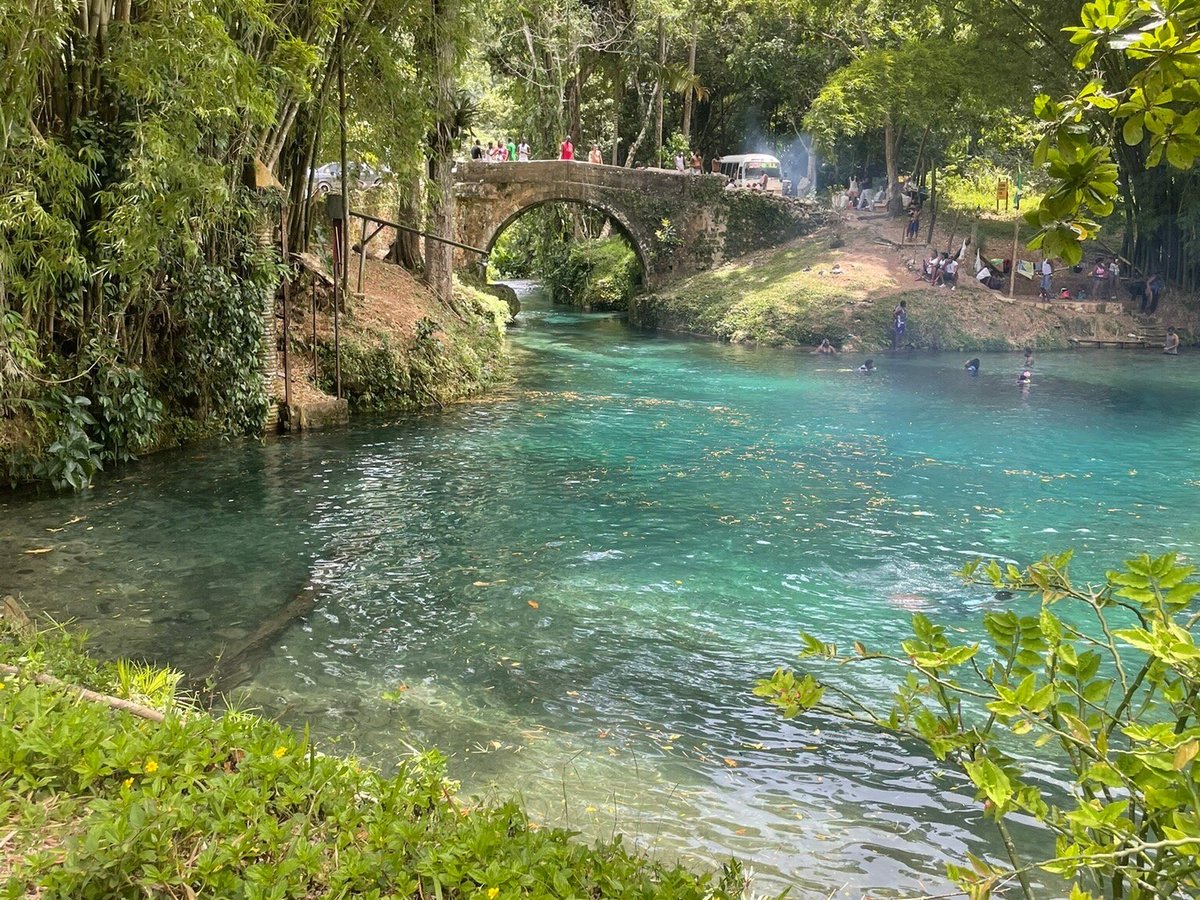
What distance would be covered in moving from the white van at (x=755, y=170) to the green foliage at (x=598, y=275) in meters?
4.83

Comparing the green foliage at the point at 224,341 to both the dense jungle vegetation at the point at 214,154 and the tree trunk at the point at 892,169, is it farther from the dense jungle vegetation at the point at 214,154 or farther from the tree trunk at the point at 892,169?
the tree trunk at the point at 892,169

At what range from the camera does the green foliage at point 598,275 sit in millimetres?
36469

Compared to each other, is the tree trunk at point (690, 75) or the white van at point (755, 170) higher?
the tree trunk at point (690, 75)

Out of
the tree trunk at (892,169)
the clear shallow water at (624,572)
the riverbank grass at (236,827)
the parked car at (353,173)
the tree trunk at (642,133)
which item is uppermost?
the tree trunk at (642,133)

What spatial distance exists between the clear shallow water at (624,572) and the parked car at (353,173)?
4.95 meters

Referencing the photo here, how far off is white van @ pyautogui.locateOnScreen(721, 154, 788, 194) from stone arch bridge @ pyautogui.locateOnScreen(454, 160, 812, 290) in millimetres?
2308

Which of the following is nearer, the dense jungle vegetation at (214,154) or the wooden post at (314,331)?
the dense jungle vegetation at (214,154)

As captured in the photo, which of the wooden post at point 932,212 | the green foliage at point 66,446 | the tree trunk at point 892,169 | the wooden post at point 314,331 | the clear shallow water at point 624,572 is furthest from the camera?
the tree trunk at point 892,169

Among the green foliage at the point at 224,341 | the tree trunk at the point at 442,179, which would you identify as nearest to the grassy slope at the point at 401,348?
the tree trunk at the point at 442,179

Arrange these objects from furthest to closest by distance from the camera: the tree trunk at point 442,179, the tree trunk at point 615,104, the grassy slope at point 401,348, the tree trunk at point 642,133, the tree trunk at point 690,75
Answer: the tree trunk at point 642,133
the tree trunk at point 615,104
the tree trunk at point 690,75
the tree trunk at point 442,179
the grassy slope at point 401,348

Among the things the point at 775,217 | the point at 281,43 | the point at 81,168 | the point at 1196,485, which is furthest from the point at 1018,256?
the point at 81,168

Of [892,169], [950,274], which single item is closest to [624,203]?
[892,169]

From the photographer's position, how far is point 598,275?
37719 mm

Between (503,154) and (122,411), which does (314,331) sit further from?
(503,154)
